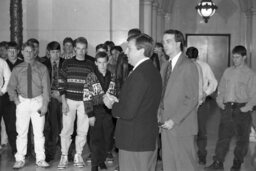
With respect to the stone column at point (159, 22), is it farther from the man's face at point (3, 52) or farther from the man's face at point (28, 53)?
the man's face at point (28, 53)

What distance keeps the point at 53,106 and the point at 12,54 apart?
114cm

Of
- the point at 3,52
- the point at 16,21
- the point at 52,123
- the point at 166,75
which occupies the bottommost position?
the point at 52,123

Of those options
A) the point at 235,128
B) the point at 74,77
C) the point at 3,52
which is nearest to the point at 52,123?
the point at 74,77

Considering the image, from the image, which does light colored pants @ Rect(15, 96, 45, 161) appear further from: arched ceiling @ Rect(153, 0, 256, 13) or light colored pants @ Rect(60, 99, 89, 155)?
arched ceiling @ Rect(153, 0, 256, 13)

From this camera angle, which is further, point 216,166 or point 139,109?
point 216,166

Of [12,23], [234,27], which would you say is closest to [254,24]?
[234,27]

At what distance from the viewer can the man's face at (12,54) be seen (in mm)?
7852

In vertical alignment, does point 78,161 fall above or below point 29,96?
below

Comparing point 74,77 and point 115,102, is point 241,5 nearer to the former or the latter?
point 74,77

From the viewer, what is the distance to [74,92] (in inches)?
277

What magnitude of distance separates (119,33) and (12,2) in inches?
107

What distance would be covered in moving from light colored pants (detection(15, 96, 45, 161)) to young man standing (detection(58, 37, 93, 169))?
356 millimetres

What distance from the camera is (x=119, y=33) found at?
11.0 m

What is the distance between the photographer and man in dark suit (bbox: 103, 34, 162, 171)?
169 inches
